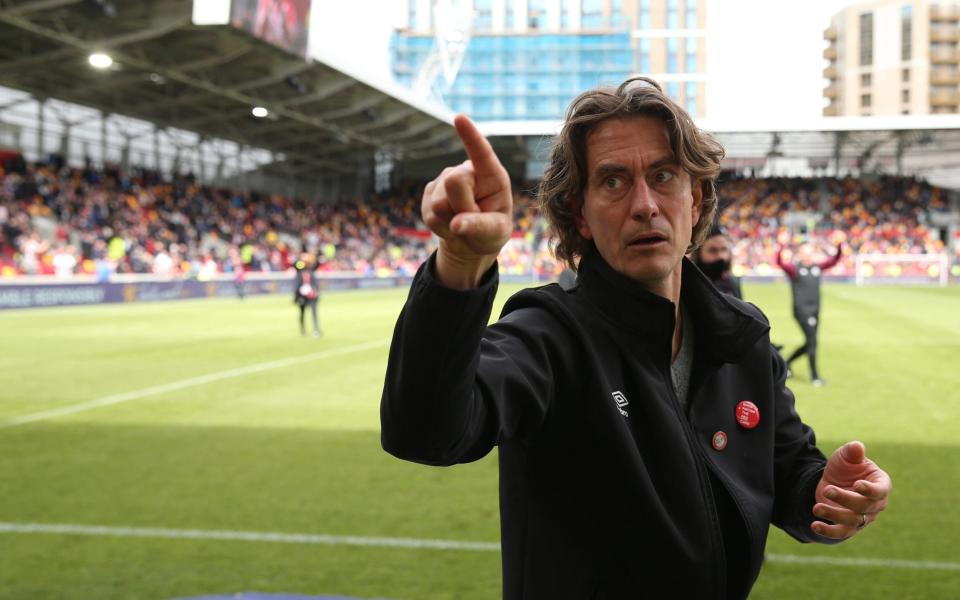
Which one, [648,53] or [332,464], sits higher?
[648,53]

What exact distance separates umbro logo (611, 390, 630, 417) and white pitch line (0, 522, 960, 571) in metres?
3.47

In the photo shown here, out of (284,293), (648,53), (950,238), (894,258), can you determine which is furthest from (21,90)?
(648,53)

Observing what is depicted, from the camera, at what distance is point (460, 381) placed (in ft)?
4.44

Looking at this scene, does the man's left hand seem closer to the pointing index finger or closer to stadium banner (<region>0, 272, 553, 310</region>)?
the pointing index finger

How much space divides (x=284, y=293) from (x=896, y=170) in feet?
137

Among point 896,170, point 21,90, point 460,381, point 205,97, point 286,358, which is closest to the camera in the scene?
point 460,381

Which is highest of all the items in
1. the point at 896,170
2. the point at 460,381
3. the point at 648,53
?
the point at 648,53

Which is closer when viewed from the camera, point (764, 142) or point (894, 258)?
point (894, 258)

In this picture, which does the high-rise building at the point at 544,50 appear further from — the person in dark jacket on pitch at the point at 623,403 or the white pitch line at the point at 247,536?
the person in dark jacket on pitch at the point at 623,403

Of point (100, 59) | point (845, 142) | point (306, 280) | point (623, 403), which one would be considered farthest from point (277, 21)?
point (845, 142)

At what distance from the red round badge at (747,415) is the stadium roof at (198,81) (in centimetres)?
2369

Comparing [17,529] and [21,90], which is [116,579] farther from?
[21,90]

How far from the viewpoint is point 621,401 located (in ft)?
5.38

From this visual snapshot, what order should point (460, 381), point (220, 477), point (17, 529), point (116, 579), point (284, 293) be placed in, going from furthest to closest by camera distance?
1. point (284, 293)
2. point (220, 477)
3. point (17, 529)
4. point (116, 579)
5. point (460, 381)
